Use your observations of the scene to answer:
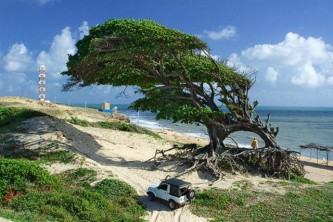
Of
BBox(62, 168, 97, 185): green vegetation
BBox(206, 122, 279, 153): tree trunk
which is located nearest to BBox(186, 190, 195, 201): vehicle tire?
BBox(62, 168, 97, 185): green vegetation

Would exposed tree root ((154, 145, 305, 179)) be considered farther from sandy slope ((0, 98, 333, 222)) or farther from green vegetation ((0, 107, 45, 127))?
green vegetation ((0, 107, 45, 127))

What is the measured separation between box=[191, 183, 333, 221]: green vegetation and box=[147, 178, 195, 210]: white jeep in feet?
2.12

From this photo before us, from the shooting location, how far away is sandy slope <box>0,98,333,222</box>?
22.7m

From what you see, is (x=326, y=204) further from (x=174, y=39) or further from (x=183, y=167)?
(x=174, y=39)

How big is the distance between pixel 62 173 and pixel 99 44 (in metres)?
7.50

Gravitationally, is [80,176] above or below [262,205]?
above

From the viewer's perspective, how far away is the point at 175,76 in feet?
92.6

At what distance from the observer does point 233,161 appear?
26938 mm

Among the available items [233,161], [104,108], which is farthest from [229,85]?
[104,108]

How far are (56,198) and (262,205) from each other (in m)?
9.21

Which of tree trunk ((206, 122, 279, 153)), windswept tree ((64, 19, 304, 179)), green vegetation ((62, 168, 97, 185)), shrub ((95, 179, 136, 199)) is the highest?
windswept tree ((64, 19, 304, 179))

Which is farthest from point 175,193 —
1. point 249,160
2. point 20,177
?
point 249,160

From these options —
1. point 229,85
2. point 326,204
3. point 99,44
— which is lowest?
point 326,204

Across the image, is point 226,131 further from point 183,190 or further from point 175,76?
point 183,190
